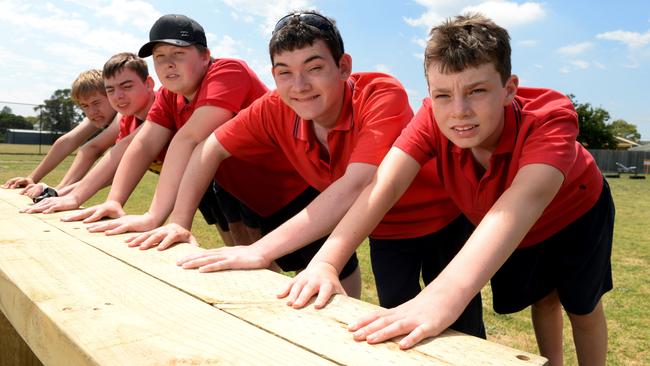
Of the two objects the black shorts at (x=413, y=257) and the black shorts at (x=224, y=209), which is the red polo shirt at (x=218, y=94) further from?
the black shorts at (x=413, y=257)

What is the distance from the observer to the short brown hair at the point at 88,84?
4.24 metres

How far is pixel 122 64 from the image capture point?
3.57 m

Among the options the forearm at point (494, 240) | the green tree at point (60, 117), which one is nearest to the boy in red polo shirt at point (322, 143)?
the forearm at point (494, 240)


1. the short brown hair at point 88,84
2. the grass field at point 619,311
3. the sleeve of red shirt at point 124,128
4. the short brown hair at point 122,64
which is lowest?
the grass field at point 619,311

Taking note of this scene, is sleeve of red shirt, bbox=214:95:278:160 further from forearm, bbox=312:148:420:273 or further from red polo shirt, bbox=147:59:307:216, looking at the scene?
forearm, bbox=312:148:420:273

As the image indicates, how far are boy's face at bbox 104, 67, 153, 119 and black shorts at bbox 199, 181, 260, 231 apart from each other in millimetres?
748

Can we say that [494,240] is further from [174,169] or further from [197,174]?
[174,169]

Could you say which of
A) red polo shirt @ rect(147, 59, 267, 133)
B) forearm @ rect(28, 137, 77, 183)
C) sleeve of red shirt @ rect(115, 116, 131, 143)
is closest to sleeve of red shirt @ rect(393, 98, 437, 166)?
red polo shirt @ rect(147, 59, 267, 133)

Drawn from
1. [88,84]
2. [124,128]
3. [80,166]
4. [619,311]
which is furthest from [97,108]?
[619,311]

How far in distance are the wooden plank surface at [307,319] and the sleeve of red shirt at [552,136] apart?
2.19ft

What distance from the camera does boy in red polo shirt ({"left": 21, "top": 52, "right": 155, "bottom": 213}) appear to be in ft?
10.9

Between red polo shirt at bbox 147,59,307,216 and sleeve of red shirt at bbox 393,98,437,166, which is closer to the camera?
sleeve of red shirt at bbox 393,98,437,166

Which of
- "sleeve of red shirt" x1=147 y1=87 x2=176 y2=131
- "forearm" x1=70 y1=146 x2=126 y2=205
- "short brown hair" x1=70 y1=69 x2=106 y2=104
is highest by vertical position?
"short brown hair" x1=70 y1=69 x2=106 y2=104

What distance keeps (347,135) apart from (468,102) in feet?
2.24
